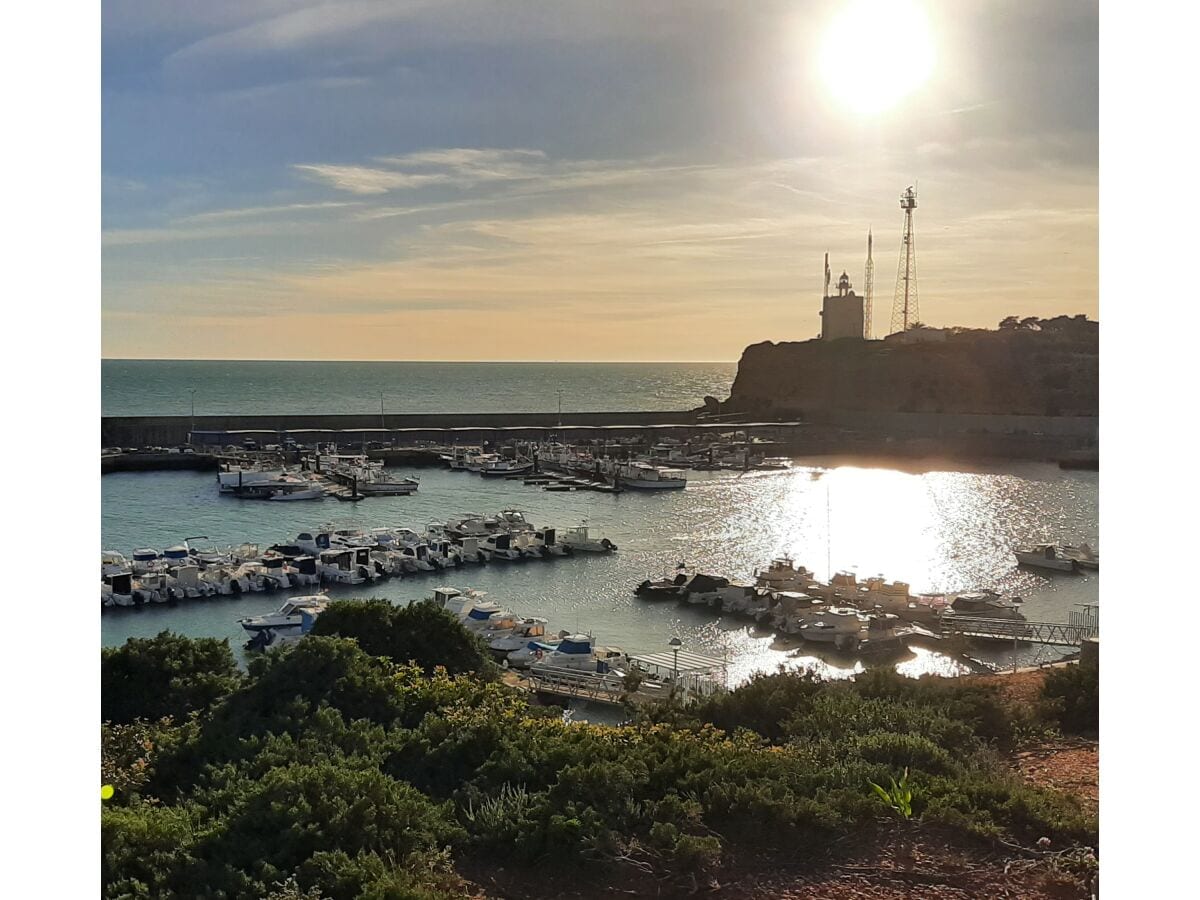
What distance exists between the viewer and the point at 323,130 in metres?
5.07

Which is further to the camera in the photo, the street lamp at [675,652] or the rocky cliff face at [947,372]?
the rocky cliff face at [947,372]

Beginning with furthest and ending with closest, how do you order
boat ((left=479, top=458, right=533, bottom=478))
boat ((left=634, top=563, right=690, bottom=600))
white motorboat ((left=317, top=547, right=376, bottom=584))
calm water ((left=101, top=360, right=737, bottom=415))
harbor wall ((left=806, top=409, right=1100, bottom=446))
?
1. calm water ((left=101, top=360, right=737, bottom=415))
2. boat ((left=479, top=458, right=533, bottom=478))
3. white motorboat ((left=317, top=547, right=376, bottom=584))
4. harbor wall ((left=806, top=409, right=1100, bottom=446))
5. boat ((left=634, top=563, right=690, bottom=600))

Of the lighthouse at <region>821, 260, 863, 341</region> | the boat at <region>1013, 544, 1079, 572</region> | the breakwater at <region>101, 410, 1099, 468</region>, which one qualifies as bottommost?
the boat at <region>1013, 544, 1079, 572</region>

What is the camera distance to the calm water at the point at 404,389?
21.9 m

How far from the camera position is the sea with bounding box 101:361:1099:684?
5.54 metres

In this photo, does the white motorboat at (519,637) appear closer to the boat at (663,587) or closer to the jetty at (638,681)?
the jetty at (638,681)

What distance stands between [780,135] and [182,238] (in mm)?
3536

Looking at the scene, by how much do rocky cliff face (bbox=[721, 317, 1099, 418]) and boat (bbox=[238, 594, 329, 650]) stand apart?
2827 millimetres

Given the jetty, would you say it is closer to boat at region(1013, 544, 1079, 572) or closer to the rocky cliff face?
the rocky cliff face

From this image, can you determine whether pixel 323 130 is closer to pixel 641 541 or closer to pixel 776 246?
pixel 776 246

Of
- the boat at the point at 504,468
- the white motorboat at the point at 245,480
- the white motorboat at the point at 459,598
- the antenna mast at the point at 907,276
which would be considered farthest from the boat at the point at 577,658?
the white motorboat at the point at 245,480

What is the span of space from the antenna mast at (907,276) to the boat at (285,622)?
11.2 feet

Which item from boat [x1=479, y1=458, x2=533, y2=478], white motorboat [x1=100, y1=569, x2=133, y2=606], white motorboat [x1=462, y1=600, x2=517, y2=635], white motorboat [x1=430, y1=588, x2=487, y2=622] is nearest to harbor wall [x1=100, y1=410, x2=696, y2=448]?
boat [x1=479, y1=458, x2=533, y2=478]
